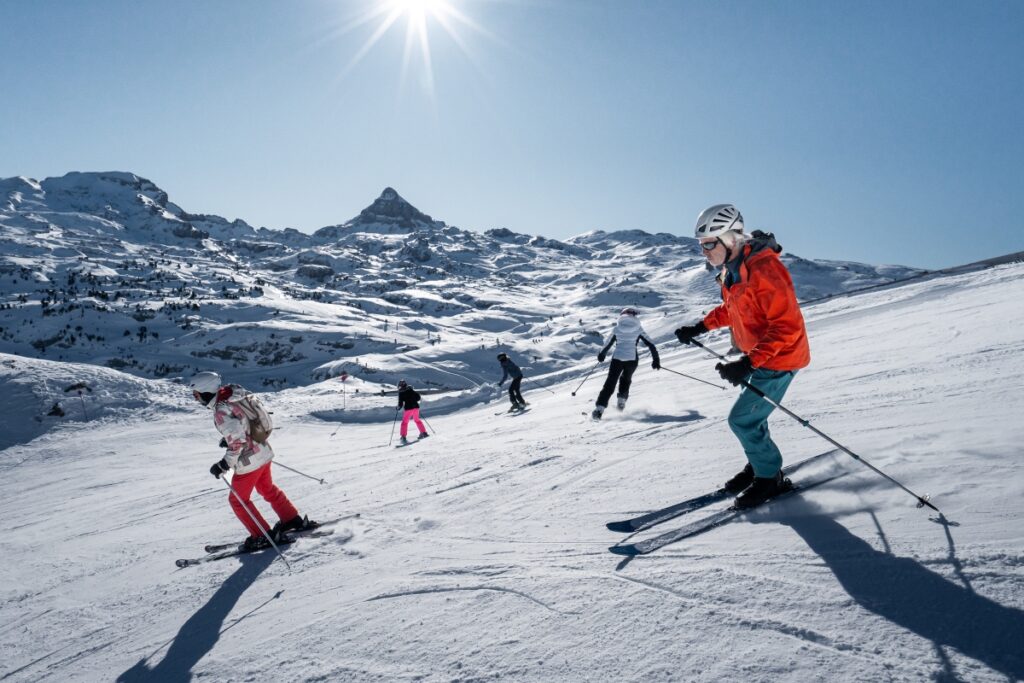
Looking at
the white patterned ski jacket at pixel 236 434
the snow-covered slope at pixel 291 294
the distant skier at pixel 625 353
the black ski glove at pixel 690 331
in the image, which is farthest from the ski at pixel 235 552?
the snow-covered slope at pixel 291 294

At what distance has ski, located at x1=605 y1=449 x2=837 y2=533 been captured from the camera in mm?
3461

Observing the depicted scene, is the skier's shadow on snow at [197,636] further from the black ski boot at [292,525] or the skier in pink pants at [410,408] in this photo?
the skier in pink pants at [410,408]

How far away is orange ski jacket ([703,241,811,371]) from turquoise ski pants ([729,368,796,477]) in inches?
4.3

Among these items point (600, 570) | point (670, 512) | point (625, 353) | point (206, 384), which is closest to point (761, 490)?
point (670, 512)

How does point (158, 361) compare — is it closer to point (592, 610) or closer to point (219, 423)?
point (219, 423)

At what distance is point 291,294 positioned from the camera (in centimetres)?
6656

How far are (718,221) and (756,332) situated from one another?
0.90 m

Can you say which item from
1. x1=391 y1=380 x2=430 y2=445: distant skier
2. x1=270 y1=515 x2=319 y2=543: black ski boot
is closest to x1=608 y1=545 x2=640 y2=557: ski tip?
x1=270 y1=515 x2=319 y2=543: black ski boot

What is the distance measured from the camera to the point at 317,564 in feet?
12.8

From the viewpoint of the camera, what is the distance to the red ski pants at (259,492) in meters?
4.72

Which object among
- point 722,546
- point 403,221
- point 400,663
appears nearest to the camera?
point 400,663

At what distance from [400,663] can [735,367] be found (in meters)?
2.60

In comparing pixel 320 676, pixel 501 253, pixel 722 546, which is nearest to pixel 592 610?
pixel 722 546

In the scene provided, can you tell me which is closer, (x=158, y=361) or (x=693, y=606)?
(x=693, y=606)
